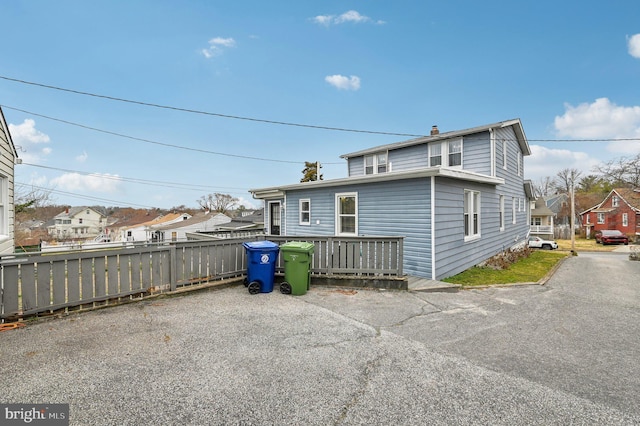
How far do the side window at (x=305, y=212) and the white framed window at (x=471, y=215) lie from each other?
537 centimetres

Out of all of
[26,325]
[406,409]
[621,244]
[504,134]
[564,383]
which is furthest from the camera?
[621,244]

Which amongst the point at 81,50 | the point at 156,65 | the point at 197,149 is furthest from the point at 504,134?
the point at 197,149

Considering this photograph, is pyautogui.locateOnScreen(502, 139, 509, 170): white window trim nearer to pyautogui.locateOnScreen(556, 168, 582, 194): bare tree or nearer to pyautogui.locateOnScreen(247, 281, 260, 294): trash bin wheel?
pyautogui.locateOnScreen(247, 281, 260, 294): trash bin wheel

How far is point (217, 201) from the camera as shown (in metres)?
58.8

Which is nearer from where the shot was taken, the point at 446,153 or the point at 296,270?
the point at 296,270

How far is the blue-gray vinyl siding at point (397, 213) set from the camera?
7663mm

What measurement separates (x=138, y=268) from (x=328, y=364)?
4083 mm

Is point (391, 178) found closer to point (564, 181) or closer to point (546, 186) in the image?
point (564, 181)

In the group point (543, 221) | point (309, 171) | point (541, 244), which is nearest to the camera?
point (541, 244)

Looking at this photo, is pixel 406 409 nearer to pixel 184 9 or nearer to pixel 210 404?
pixel 210 404

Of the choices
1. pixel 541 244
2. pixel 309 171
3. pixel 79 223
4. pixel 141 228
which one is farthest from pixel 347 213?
pixel 79 223

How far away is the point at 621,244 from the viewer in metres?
29.9

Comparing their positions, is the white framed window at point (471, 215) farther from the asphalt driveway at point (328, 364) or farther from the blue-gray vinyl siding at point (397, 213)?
the asphalt driveway at point (328, 364)

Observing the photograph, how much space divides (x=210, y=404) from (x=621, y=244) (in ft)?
138
